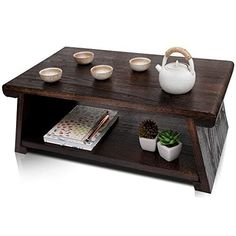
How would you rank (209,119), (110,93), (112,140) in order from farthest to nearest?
(112,140) < (110,93) < (209,119)

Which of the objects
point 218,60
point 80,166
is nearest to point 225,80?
point 218,60

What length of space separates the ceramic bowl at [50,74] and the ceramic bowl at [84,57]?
0.15m

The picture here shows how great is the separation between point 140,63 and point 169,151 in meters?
0.50

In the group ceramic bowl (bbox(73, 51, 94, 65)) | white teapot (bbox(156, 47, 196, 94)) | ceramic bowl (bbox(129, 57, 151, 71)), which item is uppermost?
white teapot (bbox(156, 47, 196, 94))

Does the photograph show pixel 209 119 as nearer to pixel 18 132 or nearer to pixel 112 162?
pixel 112 162

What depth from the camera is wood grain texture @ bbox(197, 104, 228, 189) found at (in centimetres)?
167

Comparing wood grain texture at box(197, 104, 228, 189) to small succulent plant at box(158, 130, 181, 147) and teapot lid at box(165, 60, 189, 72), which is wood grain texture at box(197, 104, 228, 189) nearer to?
small succulent plant at box(158, 130, 181, 147)

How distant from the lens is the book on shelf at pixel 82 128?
1.93 metres

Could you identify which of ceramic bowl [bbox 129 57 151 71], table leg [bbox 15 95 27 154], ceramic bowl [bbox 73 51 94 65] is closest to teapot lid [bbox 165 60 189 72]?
ceramic bowl [bbox 129 57 151 71]

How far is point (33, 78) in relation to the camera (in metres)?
1.93

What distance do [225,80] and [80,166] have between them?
0.77m

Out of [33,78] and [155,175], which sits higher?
[33,78]

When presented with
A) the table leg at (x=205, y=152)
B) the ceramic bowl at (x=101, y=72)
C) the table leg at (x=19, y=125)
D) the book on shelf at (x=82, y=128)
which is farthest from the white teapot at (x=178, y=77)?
the table leg at (x=19, y=125)

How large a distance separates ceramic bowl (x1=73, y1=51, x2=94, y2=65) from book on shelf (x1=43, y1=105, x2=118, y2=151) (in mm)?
275
